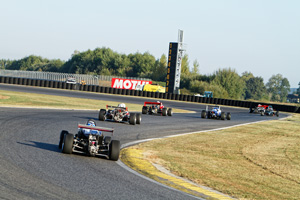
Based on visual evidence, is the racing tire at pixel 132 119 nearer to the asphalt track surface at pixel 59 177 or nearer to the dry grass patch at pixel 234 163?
the dry grass patch at pixel 234 163

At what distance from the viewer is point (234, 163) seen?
543 inches

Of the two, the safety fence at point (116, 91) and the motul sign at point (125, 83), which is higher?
the motul sign at point (125, 83)

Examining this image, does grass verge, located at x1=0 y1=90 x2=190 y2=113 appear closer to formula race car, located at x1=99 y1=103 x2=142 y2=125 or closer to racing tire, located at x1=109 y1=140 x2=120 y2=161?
formula race car, located at x1=99 y1=103 x2=142 y2=125

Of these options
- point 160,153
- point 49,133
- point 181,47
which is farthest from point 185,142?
point 181,47

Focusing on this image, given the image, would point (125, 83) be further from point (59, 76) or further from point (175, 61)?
point (59, 76)

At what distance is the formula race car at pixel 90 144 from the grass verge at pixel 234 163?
1405 mm

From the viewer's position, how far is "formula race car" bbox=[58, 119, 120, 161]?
37.8ft

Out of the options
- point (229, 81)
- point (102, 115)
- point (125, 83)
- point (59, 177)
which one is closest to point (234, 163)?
point (59, 177)

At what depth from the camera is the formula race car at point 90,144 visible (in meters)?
11.5

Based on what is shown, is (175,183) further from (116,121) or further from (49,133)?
(116,121)

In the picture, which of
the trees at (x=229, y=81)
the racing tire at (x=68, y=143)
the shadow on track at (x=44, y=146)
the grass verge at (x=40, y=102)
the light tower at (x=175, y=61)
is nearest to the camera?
the racing tire at (x=68, y=143)

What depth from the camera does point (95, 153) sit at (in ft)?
38.1

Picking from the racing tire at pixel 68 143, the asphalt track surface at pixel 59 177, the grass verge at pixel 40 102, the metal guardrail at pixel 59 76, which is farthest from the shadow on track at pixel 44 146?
the metal guardrail at pixel 59 76

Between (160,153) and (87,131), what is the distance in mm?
3017
